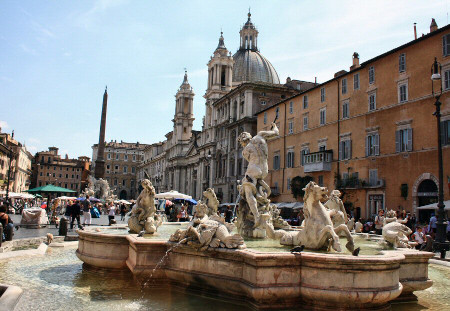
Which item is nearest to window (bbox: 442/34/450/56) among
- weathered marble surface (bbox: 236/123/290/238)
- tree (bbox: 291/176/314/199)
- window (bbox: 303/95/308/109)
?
window (bbox: 303/95/308/109)

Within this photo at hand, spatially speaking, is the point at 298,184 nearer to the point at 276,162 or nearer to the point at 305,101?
the point at 276,162

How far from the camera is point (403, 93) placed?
2719cm

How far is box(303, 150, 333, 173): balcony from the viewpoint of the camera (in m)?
33.9

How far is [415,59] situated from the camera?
26.3 m

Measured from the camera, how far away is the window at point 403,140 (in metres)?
26.2

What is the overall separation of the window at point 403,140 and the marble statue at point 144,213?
2229cm

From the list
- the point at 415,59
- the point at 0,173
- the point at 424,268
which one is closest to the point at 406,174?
the point at 415,59

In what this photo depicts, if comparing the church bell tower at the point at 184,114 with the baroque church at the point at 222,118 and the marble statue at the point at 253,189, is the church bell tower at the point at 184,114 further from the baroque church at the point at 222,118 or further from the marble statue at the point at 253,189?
the marble statue at the point at 253,189

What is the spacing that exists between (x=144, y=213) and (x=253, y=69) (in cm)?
6619

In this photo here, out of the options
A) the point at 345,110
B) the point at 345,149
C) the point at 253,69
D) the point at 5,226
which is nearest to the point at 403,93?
the point at 345,110

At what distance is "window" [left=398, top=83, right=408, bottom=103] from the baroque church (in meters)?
25.2

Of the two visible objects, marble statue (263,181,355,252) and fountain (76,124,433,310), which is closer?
fountain (76,124,433,310)

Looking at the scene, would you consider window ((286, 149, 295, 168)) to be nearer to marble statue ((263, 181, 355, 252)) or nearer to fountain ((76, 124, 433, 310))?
fountain ((76, 124, 433, 310))

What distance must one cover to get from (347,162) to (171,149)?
6135cm
